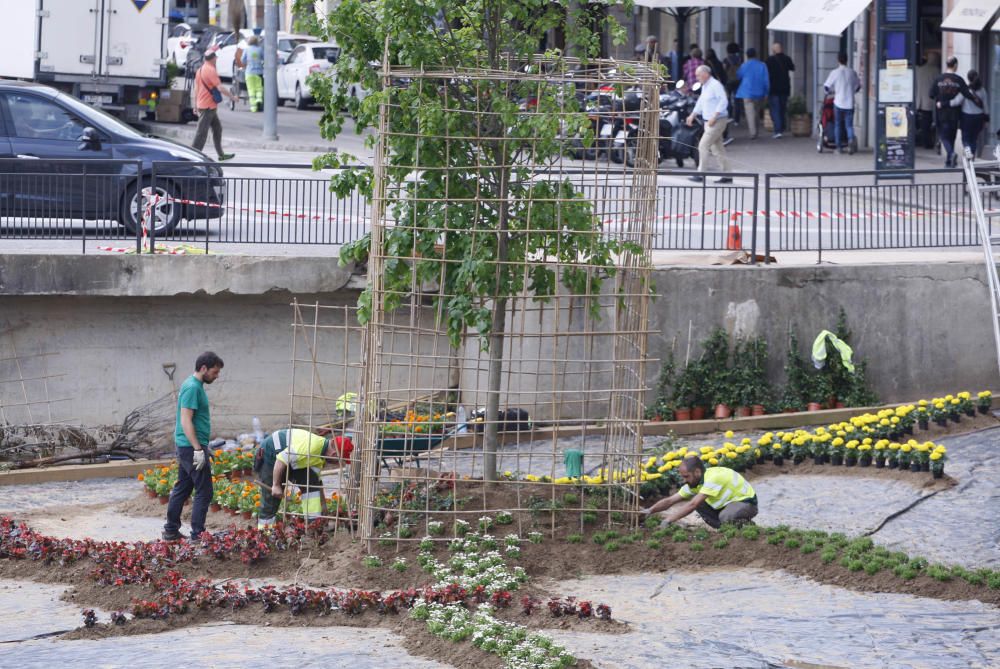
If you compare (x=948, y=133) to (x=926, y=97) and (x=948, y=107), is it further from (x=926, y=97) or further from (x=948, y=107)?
(x=926, y=97)

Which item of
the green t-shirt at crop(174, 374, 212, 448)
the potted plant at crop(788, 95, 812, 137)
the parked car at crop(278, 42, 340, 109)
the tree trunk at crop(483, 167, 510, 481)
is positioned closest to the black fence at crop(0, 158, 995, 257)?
the green t-shirt at crop(174, 374, 212, 448)

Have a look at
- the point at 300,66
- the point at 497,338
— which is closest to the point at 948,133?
the point at 497,338

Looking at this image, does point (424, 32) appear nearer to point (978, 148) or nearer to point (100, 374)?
point (100, 374)

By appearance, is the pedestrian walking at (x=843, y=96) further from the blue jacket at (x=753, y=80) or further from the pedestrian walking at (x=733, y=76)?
the pedestrian walking at (x=733, y=76)

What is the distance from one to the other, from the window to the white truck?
31.6ft

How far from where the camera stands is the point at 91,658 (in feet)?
25.5

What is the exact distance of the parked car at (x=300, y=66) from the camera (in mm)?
37000

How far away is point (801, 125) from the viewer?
101 ft

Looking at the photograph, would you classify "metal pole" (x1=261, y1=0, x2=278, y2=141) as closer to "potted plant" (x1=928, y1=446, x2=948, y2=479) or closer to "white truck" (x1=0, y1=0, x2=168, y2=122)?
"white truck" (x1=0, y1=0, x2=168, y2=122)

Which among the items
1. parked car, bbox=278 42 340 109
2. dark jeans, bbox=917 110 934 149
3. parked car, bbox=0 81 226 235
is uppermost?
parked car, bbox=278 42 340 109

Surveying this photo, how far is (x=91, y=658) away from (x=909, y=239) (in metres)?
10.9

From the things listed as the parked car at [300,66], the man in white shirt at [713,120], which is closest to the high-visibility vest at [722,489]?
the man in white shirt at [713,120]

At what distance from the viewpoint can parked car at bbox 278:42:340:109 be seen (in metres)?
37.0

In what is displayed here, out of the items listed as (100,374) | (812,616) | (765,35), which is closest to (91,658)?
(812,616)
